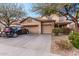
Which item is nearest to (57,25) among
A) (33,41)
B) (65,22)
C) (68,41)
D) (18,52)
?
(65,22)

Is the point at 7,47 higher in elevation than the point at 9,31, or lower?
lower

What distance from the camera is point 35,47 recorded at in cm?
180

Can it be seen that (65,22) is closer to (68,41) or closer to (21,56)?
(68,41)

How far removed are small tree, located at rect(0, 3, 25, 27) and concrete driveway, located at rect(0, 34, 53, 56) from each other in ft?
0.70

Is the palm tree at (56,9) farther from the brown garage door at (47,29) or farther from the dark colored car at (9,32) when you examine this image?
the dark colored car at (9,32)

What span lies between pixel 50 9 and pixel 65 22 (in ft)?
0.78

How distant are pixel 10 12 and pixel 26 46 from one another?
0.45 m

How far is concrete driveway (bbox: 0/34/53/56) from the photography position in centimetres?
178

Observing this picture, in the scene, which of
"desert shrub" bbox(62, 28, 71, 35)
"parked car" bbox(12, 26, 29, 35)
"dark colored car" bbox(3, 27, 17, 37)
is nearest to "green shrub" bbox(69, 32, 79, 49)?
"desert shrub" bbox(62, 28, 71, 35)

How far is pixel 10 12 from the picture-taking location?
1.81 meters

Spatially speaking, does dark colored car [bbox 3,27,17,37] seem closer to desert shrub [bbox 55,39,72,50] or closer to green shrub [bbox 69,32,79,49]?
desert shrub [bbox 55,39,72,50]

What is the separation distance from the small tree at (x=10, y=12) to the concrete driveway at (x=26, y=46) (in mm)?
214

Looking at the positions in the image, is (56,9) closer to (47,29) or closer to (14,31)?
(47,29)

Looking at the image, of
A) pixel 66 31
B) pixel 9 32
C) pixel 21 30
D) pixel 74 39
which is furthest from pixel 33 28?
pixel 74 39
